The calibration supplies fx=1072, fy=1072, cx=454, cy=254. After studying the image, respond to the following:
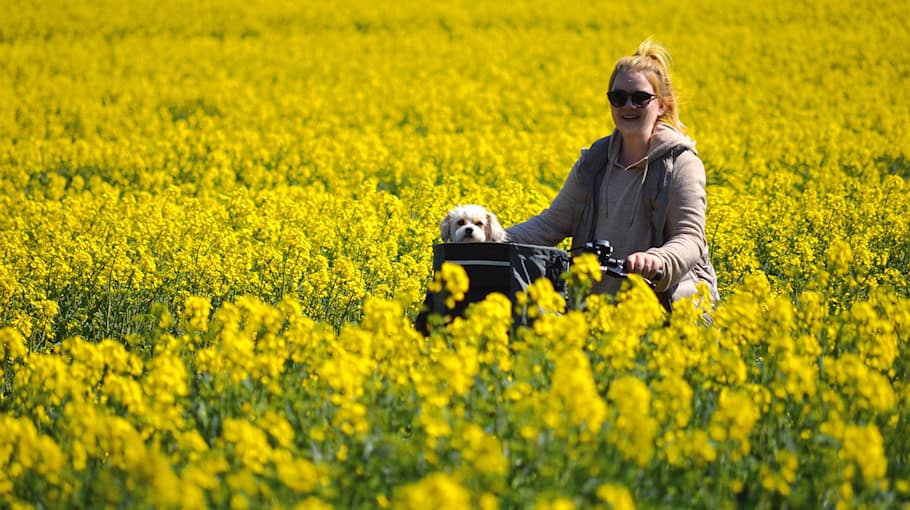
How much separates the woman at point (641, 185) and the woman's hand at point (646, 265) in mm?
307

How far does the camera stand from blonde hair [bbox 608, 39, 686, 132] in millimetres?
5066

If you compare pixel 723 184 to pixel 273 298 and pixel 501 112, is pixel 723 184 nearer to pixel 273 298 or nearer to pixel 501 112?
pixel 501 112

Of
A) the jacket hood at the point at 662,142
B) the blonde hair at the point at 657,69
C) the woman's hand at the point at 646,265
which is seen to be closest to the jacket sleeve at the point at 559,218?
the jacket hood at the point at 662,142

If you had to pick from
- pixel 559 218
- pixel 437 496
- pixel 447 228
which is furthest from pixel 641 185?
pixel 437 496

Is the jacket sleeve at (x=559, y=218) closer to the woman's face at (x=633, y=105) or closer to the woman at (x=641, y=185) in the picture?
the woman at (x=641, y=185)

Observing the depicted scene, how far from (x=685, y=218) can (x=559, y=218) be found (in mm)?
705

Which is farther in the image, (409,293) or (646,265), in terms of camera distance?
(409,293)

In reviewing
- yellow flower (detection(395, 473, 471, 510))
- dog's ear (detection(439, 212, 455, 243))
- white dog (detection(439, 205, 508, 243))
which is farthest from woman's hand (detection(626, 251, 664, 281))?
yellow flower (detection(395, 473, 471, 510))

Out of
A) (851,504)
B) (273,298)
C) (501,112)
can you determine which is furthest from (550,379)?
(501,112)

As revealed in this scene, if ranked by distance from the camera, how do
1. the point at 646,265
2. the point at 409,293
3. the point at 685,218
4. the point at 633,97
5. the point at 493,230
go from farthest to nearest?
the point at 409,293
the point at 493,230
the point at 633,97
the point at 685,218
the point at 646,265

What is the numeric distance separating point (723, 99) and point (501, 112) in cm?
346

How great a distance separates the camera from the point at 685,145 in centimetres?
504

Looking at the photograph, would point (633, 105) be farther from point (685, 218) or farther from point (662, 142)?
point (685, 218)

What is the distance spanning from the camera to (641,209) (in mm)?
5043
